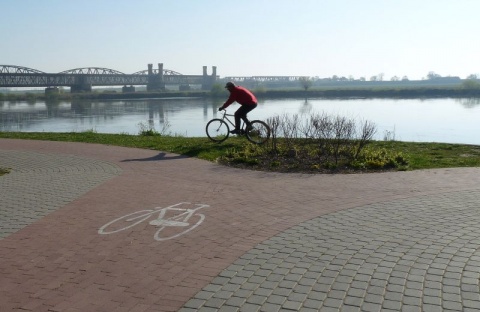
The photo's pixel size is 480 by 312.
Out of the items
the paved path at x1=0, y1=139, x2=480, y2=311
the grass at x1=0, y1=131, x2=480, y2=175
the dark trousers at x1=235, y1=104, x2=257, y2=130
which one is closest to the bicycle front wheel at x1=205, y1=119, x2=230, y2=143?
the grass at x1=0, y1=131, x2=480, y2=175

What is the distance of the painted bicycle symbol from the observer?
5902mm

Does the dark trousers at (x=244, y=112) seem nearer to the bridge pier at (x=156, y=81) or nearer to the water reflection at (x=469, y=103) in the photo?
the water reflection at (x=469, y=103)

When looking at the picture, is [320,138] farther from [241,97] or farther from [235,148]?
[241,97]

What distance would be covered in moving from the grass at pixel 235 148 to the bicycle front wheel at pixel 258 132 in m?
0.30

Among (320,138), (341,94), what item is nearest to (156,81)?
(341,94)

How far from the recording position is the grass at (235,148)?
33.8 ft

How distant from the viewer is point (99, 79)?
82.2 metres

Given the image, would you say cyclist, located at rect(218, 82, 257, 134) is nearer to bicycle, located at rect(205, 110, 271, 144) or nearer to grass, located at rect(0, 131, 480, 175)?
bicycle, located at rect(205, 110, 271, 144)

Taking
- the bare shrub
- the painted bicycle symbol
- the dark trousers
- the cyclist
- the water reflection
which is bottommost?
the painted bicycle symbol

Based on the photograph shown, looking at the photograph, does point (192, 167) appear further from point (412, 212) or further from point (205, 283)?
point (205, 283)

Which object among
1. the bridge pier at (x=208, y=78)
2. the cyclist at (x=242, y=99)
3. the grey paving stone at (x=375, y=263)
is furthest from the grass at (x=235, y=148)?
the bridge pier at (x=208, y=78)

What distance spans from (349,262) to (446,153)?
310 inches

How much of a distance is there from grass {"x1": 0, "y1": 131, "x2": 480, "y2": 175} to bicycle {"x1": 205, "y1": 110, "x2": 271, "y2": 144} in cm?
23

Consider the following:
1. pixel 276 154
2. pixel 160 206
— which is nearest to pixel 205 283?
pixel 160 206
